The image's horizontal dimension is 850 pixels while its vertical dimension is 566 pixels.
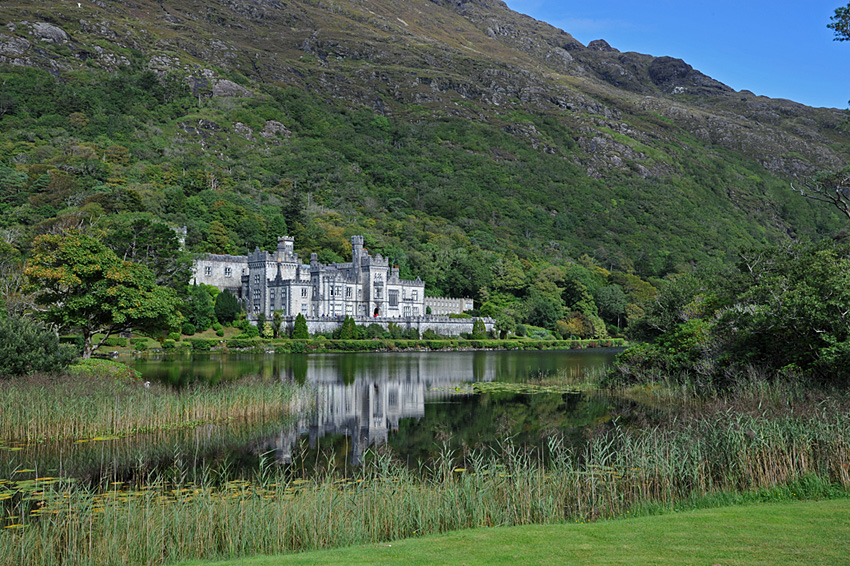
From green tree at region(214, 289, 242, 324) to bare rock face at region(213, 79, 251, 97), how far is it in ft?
351

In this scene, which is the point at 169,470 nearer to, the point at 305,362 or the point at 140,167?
the point at 305,362

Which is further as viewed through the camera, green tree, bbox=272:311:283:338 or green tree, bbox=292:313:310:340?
green tree, bbox=272:311:283:338

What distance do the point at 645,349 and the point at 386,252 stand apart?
78.3 meters

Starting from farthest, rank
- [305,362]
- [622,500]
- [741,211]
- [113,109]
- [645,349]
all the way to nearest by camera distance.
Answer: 1. [741,211]
2. [113,109]
3. [305,362]
4. [645,349]
5. [622,500]

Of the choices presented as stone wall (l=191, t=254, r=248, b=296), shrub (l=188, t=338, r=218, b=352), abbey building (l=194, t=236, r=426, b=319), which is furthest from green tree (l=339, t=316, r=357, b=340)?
stone wall (l=191, t=254, r=248, b=296)

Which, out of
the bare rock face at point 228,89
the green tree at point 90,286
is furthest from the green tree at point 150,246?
the bare rock face at point 228,89

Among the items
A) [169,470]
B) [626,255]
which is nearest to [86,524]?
[169,470]

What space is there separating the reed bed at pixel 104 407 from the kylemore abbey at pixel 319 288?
2141 inches

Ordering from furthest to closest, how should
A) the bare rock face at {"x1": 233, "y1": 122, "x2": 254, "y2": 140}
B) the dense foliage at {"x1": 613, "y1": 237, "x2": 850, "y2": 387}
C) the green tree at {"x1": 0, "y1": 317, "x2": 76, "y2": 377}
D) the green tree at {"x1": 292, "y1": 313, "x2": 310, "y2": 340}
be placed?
the bare rock face at {"x1": 233, "y1": 122, "x2": 254, "y2": 140}, the green tree at {"x1": 292, "y1": 313, "x2": 310, "y2": 340}, the green tree at {"x1": 0, "y1": 317, "x2": 76, "y2": 377}, the dense foliage at {"x1": 613, "y1": 237, "x2": 850, "y2": 387}

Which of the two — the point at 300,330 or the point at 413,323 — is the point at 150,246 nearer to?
the point at 300,330

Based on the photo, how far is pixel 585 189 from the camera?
544ft

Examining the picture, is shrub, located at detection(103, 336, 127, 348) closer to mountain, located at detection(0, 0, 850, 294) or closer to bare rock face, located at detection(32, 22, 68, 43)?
mountain, located at detection(0, 0, 850, 294)

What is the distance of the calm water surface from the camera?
52.2 feet

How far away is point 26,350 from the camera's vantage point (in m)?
21.2
